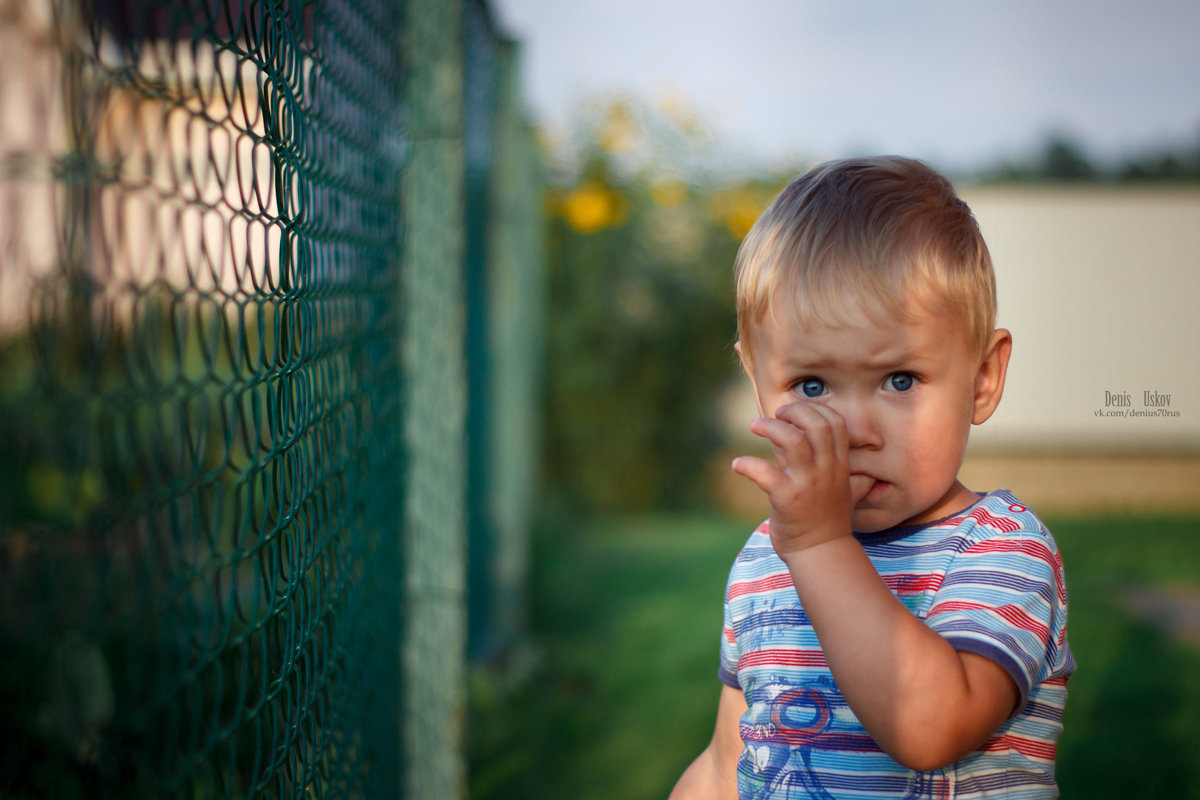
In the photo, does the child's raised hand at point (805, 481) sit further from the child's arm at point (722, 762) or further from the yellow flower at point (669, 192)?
the yellow flower at point (669, 192)

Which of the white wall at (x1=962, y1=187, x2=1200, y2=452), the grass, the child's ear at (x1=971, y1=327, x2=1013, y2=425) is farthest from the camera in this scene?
the grass

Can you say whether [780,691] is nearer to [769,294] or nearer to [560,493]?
[769,294]

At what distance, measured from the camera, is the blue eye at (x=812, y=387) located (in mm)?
1125

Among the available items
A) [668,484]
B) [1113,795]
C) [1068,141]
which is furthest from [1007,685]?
[1068,141]

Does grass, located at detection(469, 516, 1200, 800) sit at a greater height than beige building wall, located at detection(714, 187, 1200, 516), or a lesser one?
lesser

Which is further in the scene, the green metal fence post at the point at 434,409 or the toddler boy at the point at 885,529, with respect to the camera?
the green metal fence post at the point at 434,409

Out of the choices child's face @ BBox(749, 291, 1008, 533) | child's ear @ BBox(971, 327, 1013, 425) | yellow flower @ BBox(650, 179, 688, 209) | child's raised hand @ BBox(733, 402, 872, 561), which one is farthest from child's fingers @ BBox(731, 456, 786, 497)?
yellow flower @ BBox(650, 179, 688, 209)

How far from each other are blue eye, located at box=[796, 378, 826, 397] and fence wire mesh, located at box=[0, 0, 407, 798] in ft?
1.92

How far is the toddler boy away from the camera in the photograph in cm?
97

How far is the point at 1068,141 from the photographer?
7578 mm

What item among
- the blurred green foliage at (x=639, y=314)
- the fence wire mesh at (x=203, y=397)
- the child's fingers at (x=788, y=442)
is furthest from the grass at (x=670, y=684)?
the child's fingers at (x=788, y=442)

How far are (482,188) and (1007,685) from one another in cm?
316

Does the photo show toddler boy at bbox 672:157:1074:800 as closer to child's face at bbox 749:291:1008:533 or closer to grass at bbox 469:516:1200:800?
child's face at bbox 749:291:1008:533

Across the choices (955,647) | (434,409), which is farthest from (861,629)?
(434,409)
